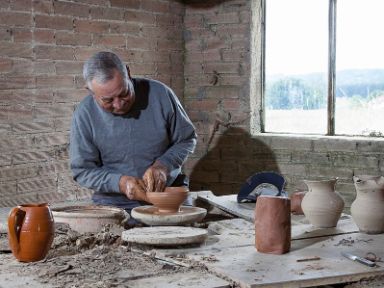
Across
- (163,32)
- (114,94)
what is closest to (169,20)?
(163,32)

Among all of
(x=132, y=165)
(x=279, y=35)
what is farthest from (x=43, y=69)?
(x=279, y=35)

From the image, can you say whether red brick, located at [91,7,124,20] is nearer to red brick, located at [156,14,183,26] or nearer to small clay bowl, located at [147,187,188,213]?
red brick, located at [156,14,183,26]

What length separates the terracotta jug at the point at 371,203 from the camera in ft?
10.0

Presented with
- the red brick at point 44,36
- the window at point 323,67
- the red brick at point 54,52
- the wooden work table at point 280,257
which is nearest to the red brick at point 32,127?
the red brick at point 54,52

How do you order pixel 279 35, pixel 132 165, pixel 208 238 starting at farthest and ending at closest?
pixel 279 35
pixel 132 165
pixel 208 238

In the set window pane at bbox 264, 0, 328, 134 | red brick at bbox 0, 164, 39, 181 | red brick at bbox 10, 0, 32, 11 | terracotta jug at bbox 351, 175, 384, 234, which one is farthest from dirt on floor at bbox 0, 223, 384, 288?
window pane at bbox 264, 0, 328, 134

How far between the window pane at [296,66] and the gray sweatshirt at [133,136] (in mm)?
1993

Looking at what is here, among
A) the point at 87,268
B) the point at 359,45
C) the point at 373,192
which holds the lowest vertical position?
the point at 87,268

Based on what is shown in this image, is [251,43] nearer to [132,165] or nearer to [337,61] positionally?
[337,61]

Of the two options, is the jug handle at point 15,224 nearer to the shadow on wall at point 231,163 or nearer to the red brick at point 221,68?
the shadow on wall at point 231,163

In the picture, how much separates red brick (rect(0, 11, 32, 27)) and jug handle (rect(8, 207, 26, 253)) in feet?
8.88

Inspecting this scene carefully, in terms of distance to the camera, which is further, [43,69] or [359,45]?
[359,45]

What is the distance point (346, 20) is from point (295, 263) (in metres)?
3.48

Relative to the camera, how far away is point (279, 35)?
19.2ft
